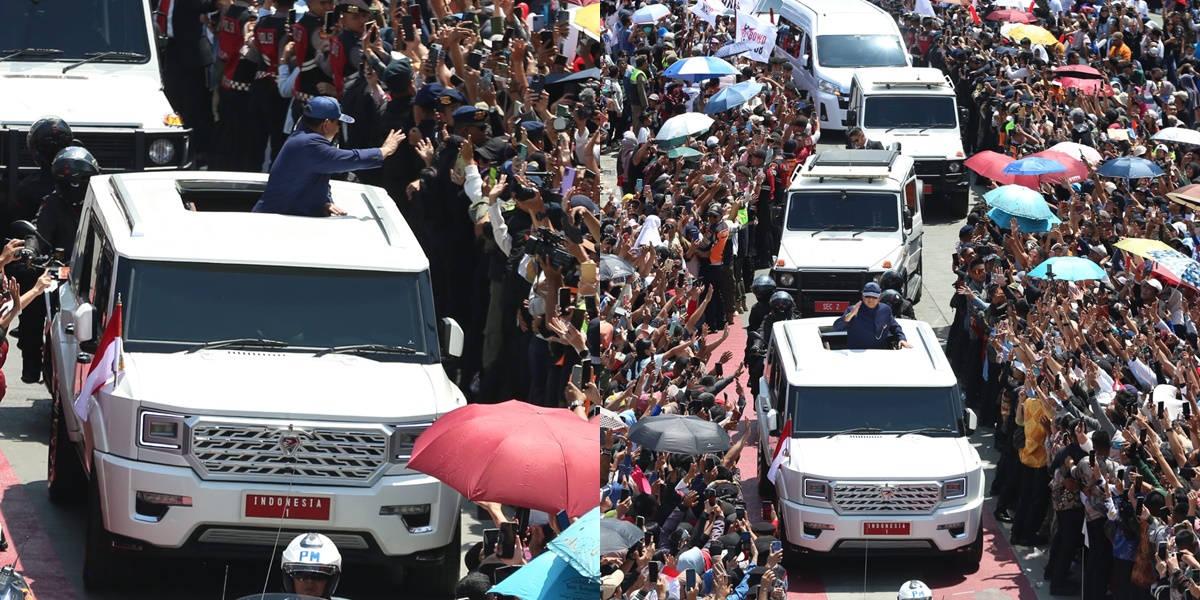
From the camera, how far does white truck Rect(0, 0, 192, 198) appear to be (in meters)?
14.6

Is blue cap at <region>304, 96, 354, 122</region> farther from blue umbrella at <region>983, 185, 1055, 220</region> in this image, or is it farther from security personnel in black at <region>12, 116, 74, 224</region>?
blue umbrella at <region>983, 185, 1055, 220</region>

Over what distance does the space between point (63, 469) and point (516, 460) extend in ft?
10.4

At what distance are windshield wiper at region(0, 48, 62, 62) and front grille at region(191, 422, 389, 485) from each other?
7.27m

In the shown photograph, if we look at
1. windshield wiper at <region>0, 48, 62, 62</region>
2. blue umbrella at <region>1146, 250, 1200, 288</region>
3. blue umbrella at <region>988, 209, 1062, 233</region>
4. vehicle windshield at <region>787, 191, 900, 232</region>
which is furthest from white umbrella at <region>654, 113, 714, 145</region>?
windshield wiper at <region>0, 48, 62, 62</region>

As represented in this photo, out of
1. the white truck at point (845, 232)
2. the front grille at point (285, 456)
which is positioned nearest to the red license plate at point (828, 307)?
the white truck at point (845, 232)

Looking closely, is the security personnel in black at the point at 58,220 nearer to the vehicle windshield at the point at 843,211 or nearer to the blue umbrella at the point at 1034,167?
the vehicle windshield at the point at 843,211

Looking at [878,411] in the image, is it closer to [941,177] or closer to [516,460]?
[516,460]

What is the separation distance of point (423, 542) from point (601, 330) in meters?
3.69

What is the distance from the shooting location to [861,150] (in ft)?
81.8

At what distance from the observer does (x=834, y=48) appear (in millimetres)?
33281

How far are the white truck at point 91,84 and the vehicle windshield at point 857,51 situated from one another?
750 inches

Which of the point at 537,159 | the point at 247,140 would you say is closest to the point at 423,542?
the point at 537,159

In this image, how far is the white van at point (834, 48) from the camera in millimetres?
32812

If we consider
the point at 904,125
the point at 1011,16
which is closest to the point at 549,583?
the point at 904,125
